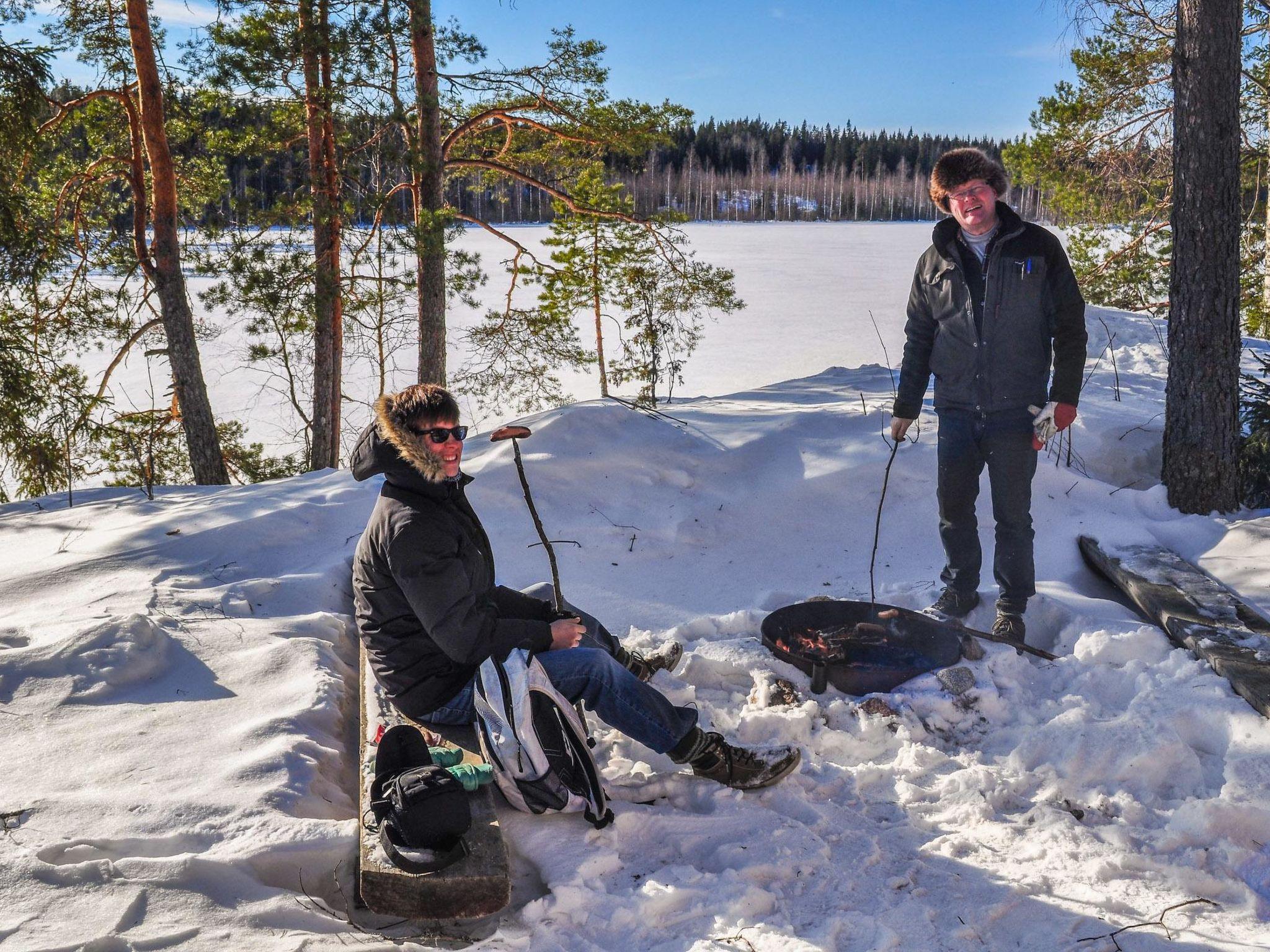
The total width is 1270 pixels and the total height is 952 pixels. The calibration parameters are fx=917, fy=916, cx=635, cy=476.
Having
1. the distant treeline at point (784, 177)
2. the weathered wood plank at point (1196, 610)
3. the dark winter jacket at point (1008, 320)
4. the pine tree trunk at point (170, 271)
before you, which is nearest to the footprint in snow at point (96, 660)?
the dark winter jacket at point (1008, 320)

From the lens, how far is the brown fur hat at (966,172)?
3652 mm

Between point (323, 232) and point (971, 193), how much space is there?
9.20 m

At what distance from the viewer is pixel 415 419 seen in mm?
2832

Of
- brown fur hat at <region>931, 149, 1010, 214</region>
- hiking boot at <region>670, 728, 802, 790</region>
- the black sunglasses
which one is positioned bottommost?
hiking boot at <region>670, 728, 802, 790</region>

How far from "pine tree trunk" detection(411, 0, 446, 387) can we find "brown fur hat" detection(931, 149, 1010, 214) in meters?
6.92

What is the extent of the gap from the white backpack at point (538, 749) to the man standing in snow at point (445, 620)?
118mm

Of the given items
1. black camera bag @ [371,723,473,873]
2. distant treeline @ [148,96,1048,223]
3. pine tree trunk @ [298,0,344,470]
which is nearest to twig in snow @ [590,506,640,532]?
black camera bag @ [371,723,473,873]

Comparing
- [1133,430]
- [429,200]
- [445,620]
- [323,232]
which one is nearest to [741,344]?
[429,200]

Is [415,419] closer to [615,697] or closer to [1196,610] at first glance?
[615,697]

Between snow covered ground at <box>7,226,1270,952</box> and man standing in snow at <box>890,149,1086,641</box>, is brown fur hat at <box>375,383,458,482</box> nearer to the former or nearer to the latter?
snow covered ground at <box>7,226,1270,952</box>

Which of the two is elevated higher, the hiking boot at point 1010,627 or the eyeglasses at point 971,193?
the eyeglasses at point 971,193

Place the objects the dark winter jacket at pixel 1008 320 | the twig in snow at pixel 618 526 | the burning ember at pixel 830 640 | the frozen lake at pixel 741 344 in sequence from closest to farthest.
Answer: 1. the dark winter jacket at pixel 1008 320
2. the burning ember at pixel 830 640
3. the twig in snow at pixel 618 526
4. the frozen lake at pixel 741 344

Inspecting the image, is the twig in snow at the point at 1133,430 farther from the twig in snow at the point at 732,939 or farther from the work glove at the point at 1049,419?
the twig in snow at the point at 732,939

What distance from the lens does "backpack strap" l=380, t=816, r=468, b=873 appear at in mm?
2391
